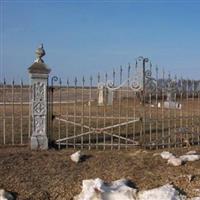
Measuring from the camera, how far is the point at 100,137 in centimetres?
1432

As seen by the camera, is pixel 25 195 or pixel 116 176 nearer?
pixel 25 195

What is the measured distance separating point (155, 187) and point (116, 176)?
810 millimetres

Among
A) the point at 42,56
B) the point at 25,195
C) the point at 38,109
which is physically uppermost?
the point at 42,56

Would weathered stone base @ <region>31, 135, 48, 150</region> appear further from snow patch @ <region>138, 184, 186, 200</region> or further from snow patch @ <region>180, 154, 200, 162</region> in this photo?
snow patch @ <region>138, 184, 186, 200</region>

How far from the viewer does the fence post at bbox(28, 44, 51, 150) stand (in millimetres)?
11266

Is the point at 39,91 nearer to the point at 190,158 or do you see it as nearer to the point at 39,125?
the point at 39,125

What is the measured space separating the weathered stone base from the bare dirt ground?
3.36ft

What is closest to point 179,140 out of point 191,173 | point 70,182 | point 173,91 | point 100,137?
point 173,91

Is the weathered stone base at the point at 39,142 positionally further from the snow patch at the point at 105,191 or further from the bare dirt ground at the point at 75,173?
the snow patch at the point at 105,191

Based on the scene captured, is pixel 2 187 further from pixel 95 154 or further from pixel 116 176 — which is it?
pixel 95 154

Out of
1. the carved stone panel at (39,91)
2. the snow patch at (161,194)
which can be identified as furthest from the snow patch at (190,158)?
the carved stone panel at (39,91)

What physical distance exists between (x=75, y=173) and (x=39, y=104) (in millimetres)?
2997

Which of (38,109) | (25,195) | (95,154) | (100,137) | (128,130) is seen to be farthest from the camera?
(128,130)

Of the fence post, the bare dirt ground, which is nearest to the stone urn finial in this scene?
the fence post
